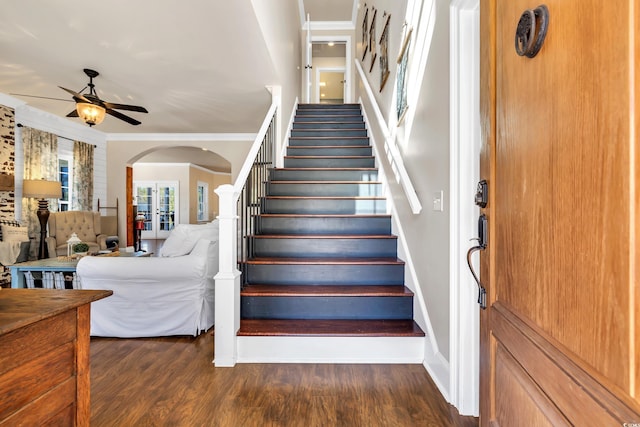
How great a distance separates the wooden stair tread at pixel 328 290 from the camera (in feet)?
8.41

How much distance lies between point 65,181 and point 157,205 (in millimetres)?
5769

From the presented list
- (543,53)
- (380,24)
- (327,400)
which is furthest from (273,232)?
(380,24)

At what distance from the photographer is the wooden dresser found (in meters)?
0.82

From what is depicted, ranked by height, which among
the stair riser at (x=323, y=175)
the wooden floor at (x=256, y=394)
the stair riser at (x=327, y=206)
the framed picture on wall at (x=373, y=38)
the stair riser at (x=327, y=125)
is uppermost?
the framed picture on wall at (x=373, y=38)

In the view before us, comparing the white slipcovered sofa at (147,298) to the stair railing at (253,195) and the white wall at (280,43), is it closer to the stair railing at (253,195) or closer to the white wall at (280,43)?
the stair railing at (253,195)

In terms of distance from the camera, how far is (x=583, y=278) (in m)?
0.57

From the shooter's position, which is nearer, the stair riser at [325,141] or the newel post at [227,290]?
the newel post at [227,290]

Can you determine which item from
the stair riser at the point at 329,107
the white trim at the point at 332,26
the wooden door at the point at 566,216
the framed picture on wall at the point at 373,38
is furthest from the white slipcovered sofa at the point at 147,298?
the white trim at the point at 332,26

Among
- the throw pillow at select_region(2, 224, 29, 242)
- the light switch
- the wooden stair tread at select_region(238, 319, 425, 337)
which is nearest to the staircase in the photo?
the wooden stair tread at select_region(238, 319, 425, 337)

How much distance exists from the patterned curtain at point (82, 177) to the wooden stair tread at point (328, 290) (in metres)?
5.39

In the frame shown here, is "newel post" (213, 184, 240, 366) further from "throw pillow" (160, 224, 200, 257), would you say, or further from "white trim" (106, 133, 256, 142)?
"white trim" (106, 133, 256, 142)

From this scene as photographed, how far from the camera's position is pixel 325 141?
5.06 meters

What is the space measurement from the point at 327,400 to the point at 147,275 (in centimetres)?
177

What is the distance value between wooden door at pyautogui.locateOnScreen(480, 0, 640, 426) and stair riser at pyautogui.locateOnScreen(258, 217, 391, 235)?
7.79 ft
